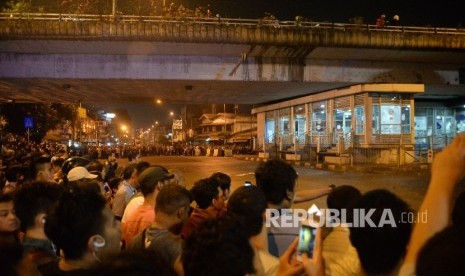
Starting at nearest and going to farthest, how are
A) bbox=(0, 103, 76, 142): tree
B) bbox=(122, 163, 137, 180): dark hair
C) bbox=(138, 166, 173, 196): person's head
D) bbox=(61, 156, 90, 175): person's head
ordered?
1. bbox=(138, 166, 173, 196): person's head
2. bbox=(122, 163, 137, 180): dark hair
3. bbox=(61, 156, 90, 175): person's head
4. bbox=(0, 103, 76, 142): tree

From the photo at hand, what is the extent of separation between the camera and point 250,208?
295 cm

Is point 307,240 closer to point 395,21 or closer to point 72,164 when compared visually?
point 72,164

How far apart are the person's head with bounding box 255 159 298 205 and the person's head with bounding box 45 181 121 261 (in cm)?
143

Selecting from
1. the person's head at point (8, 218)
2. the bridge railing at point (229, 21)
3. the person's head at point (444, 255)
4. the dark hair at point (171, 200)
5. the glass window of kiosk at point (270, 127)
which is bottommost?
the person's head at point (8, 218)

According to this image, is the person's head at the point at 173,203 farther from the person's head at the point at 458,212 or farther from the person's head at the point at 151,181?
the person's head at the point at 458,212

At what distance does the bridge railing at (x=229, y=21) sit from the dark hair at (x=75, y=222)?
16.4m

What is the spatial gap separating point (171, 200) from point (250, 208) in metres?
1.04

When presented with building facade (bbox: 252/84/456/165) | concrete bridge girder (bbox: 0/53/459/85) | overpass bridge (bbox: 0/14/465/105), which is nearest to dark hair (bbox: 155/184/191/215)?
overpass bridge (bbox: 0/14/465/105)

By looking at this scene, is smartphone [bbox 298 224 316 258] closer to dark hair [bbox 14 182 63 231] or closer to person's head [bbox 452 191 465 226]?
person's head [bbox 452 191 465 226]

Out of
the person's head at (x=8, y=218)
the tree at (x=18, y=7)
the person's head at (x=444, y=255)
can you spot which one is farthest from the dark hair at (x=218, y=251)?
the tree at (x=18, y=7)

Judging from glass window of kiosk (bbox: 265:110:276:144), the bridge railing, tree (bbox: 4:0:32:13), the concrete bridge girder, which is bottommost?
glass window of kiosk (bbox: 265:110:276:144)

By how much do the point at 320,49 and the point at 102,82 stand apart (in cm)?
1097

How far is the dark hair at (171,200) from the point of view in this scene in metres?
3.69

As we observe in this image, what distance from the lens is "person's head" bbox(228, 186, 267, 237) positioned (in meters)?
2.92
